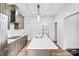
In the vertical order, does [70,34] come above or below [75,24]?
below

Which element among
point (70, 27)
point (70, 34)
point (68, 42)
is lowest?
point (68, 42)

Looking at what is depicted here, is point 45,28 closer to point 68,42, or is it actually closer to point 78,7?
point 68,42

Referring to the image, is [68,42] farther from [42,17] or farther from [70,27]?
[42,17]

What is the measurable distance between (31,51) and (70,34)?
10.7ft

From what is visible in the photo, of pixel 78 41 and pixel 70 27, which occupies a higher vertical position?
pixel 70 27

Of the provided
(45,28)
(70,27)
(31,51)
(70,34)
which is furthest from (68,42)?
(45,28)

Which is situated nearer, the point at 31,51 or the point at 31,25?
the point at 31,51

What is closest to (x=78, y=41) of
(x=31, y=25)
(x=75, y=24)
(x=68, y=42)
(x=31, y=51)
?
(x=68, y=42)

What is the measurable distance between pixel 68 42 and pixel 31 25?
4.43 meters

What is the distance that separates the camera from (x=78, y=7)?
130 inches

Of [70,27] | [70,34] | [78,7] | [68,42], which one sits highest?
[78,7]

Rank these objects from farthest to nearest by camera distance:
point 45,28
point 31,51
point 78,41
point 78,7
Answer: point 45,28 < point 78,41 < point 78,7 < point 31,51

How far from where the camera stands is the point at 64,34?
5059 mm

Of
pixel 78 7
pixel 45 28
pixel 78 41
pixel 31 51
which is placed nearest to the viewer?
pixel 31 51
